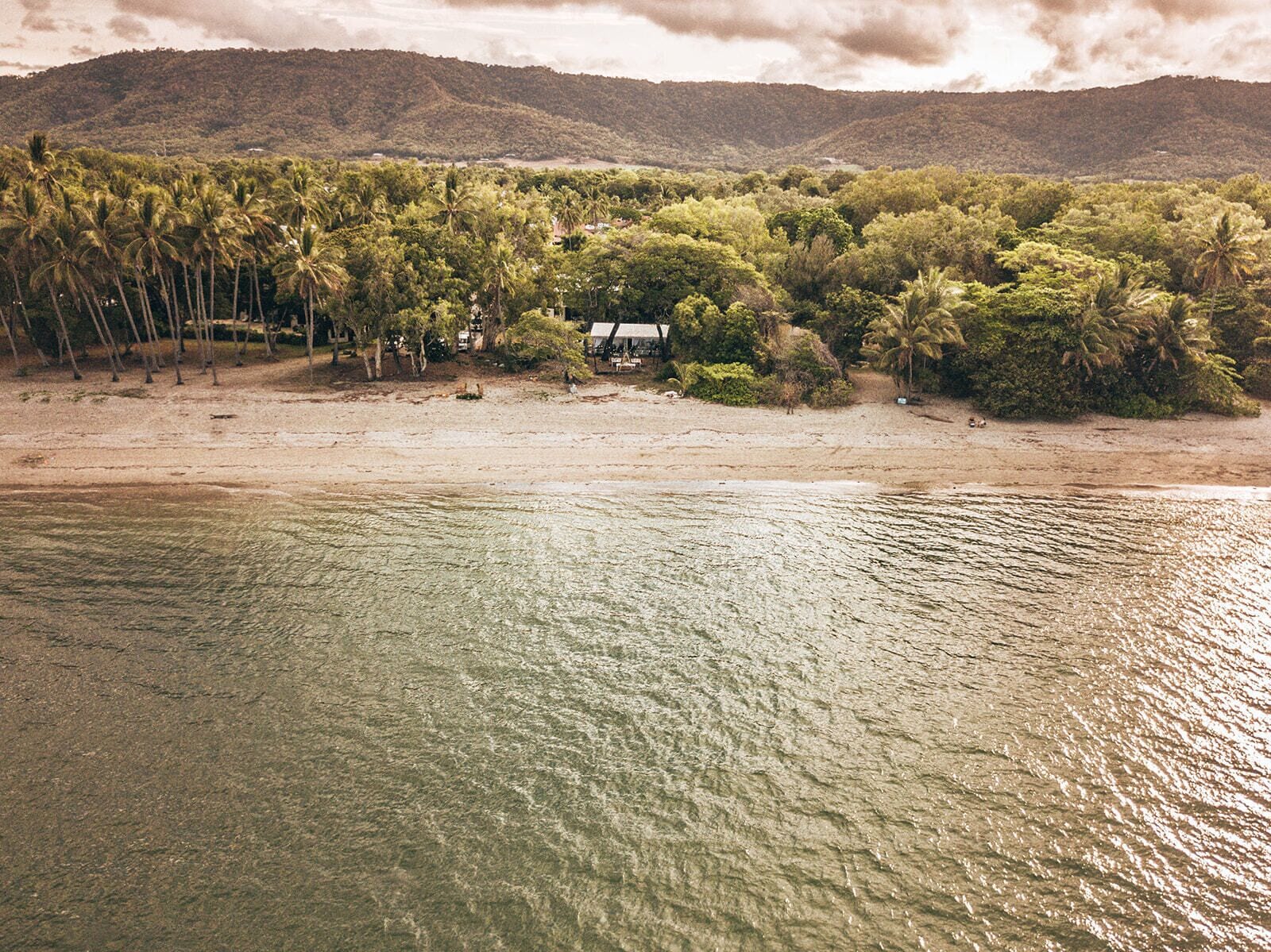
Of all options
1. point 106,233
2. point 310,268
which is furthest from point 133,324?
point 310,268

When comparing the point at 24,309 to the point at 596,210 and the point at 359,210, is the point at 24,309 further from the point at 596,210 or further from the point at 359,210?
the point at 596,210


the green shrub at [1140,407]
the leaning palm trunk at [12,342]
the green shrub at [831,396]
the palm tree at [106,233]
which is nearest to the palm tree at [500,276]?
the palm tree at [106,233]

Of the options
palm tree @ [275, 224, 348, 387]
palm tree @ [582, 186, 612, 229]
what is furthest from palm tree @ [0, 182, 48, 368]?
palm tree @ [582, 186, 612, 229]

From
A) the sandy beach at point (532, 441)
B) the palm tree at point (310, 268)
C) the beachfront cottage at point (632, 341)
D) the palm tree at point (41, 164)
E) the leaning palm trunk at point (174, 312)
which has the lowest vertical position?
the sandy beach at point (532, 441)

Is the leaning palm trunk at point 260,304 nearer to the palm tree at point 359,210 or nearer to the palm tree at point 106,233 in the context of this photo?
the palm tree at point 359,210

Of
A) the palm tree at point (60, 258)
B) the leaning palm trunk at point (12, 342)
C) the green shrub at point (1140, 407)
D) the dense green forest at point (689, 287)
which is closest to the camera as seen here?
the palm tree at point (60, 258)
